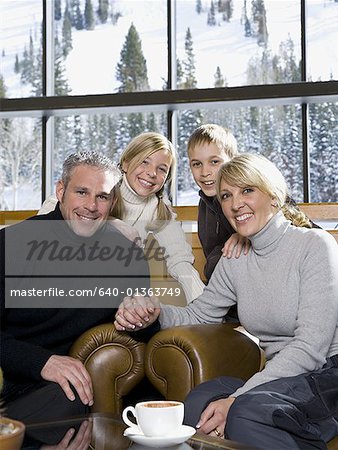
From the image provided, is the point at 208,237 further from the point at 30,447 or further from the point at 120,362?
the point at 30,447

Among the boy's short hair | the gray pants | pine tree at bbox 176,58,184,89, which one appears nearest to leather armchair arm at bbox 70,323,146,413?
the gray pants

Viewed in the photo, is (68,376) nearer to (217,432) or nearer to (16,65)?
(217,432)

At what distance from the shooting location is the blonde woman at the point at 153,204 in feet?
11.0

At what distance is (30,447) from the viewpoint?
1.83 m

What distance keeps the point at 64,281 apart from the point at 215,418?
0.80 metres

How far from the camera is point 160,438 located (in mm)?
1810

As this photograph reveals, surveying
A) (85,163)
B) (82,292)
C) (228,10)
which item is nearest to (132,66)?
(228,10)

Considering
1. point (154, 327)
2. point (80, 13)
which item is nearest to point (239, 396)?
point (154, 327)

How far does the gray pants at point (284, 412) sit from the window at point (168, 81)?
296 cm

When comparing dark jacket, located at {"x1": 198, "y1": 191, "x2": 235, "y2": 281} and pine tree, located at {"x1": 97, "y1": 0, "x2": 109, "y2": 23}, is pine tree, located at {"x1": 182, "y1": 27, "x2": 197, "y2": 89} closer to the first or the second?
pine tree, located at {"x1": 97, "y1": 0, "x2": 109, "y2": 23}

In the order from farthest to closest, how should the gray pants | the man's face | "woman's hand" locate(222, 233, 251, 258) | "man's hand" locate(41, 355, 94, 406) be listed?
the man's face → "woman's hand" locate(222, 233, 251, 258) → "man's hand" locate(41, 355, 94, 406) → the gray pants

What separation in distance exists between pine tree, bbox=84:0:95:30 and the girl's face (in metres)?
2.55

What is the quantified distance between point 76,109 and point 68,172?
104 inches

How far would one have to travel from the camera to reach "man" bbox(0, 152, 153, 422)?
253 cm
